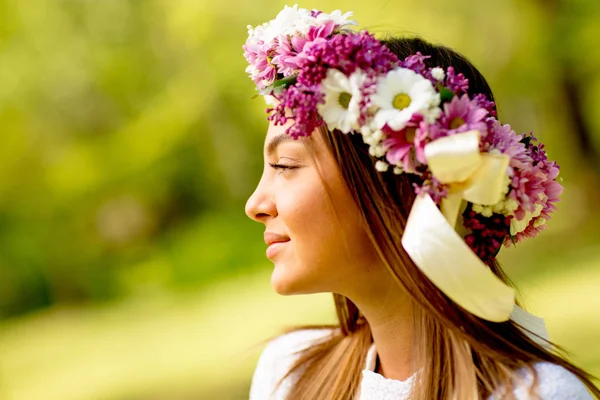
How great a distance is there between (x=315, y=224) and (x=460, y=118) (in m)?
0.33

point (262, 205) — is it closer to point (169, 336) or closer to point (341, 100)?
point (341, 100)

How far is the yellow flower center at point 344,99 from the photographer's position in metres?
1.26

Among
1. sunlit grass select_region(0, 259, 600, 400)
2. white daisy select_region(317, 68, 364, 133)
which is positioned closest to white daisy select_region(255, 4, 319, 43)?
white daisy select_region(317, 68, 364, 133)

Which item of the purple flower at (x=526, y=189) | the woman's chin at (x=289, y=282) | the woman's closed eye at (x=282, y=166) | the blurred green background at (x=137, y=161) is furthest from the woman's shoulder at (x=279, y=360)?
the blurred green background at (x=137, y=161)

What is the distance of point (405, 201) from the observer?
1.28 metres

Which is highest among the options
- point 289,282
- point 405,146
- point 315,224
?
point 405,146

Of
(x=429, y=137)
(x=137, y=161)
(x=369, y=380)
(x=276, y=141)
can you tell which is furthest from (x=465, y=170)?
(x=137, y=161)

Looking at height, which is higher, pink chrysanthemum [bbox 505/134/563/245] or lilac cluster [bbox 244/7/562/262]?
lilac cluster [bbox 244/7/562/262]

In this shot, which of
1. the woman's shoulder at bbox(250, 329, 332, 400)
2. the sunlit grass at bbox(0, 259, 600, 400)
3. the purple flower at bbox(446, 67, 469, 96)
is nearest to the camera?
the purple flower at bbox(446, 67, 469, 96)

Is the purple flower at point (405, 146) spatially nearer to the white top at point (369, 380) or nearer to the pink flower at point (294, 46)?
the pink flower at point (294, 46)

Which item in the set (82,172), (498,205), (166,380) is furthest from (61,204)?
(498,205)

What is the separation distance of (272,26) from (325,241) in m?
0.43

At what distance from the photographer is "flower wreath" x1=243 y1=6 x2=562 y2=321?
113cm

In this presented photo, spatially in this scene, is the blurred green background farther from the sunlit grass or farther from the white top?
the white top
